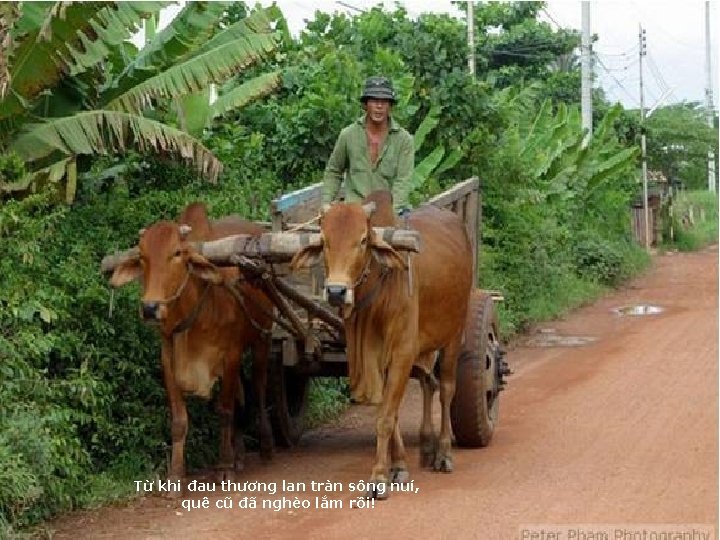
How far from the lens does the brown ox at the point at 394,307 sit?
715 centimetres

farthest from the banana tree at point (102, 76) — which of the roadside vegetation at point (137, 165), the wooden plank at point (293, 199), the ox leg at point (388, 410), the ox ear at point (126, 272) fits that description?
the ox leg at point (388, 410)

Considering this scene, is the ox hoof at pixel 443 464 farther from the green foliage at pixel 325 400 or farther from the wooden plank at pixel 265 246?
the green foliage at pixel 325 400

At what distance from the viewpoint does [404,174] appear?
8.38 metres

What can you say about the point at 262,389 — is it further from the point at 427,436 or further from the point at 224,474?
the point at 427,436

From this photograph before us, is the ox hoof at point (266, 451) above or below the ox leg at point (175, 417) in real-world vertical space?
below

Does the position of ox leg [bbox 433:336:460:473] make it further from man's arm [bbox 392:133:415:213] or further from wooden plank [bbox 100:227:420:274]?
wooden plank [bbox 100:227:420:274]

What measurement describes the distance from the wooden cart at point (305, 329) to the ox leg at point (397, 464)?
0.76m

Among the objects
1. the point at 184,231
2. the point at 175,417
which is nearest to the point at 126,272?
the point at 184,231

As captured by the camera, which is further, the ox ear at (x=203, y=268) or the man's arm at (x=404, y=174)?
the man's arm at (x=404, y=174)

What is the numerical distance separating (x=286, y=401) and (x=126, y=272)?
2.32m

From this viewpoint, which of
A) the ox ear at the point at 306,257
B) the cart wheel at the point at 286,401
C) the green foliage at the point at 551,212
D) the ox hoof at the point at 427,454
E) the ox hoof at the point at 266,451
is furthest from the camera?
the green foliage at the point at 551,212

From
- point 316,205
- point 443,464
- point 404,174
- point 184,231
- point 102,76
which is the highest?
point 102,76

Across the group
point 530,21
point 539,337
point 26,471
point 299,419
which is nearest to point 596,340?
point 539,337

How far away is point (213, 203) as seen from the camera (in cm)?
968
